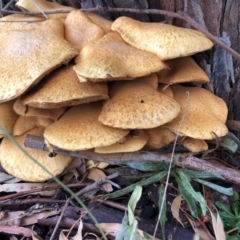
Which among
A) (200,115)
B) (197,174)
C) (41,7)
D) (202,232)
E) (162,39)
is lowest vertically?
(202,232)

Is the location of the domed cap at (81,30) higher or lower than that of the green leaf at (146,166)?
higher

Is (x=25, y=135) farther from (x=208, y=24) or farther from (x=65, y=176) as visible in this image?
(x=208, y=24)

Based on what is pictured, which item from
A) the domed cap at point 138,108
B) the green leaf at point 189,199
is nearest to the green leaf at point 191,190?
the green leaf at point 189,199

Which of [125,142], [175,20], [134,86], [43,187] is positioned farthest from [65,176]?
[175,20]

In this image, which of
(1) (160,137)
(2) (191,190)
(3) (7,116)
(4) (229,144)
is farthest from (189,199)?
(3) (7,116)

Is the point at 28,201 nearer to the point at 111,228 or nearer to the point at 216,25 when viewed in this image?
the point at 111,228

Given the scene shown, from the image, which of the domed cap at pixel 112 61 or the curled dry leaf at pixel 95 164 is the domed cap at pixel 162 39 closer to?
the domed cap at pixel 112 61

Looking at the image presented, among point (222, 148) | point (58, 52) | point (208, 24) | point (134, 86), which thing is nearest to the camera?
point (58, 52)
